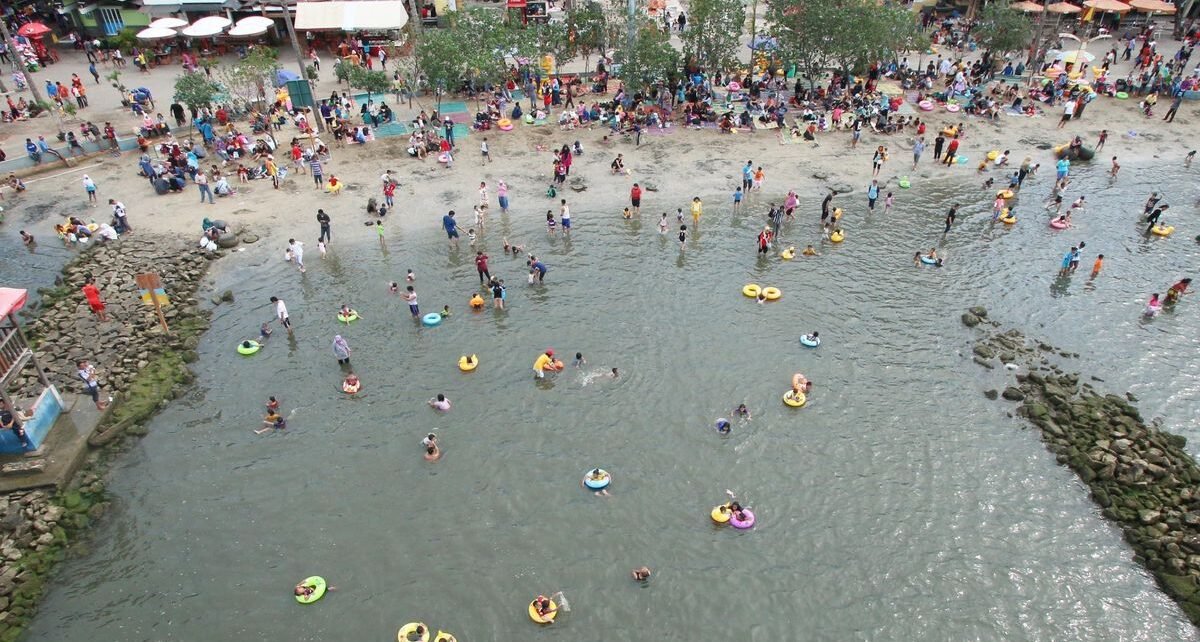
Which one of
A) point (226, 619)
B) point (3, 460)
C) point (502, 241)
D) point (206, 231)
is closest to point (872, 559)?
point (226, 619)

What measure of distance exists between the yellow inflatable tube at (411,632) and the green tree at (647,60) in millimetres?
33729

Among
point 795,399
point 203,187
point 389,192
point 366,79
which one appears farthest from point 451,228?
point 366,79

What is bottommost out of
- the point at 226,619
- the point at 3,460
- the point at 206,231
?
the point at 226,619

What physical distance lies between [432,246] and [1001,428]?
22.5 meters

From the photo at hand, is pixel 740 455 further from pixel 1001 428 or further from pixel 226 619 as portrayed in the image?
pixel 226 619

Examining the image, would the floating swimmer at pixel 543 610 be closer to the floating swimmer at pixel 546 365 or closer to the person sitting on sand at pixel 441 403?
the person sitting on sand at pixel 441 403

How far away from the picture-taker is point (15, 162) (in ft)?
116

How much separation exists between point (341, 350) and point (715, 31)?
31120 mm

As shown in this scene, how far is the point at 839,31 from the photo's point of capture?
4106 centimetres

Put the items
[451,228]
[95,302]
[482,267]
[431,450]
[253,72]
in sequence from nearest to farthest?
[431,450], [95,302], [482,267], [451,228], [253,72]

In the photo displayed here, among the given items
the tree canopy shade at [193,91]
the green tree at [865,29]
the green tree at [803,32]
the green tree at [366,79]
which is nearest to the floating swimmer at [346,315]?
the green tree at [366,79]

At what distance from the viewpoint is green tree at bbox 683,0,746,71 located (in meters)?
41.9

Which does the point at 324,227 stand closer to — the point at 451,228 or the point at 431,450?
the point at 451,228

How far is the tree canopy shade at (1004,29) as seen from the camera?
45.3 m
